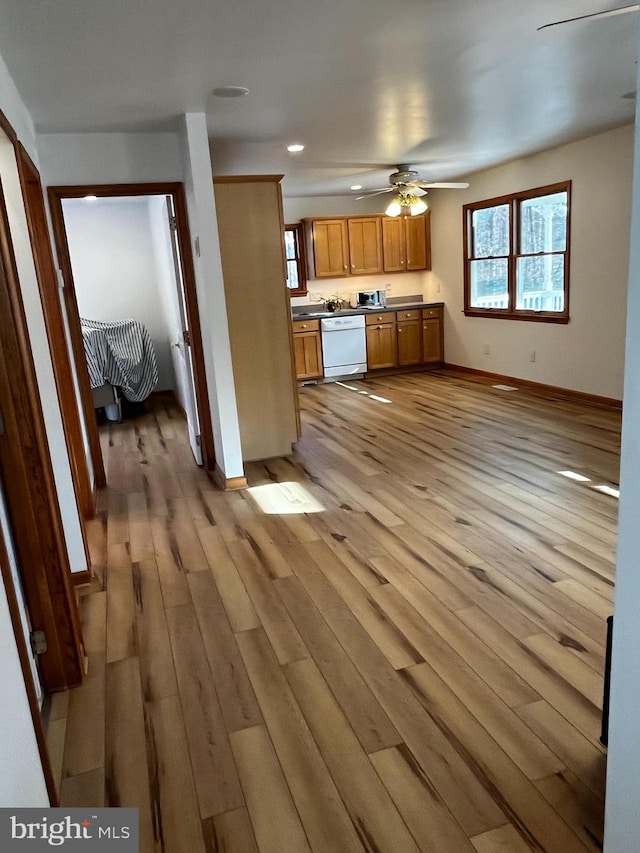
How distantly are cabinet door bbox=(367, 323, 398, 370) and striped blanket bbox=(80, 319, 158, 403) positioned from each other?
280 cm

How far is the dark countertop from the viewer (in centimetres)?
774

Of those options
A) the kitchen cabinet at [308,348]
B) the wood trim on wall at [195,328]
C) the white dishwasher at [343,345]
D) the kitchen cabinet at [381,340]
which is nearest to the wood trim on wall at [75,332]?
the wood trim on wall at [195,328]

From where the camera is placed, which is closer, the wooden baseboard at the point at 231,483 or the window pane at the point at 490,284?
the wooden baseboard at the point at 231,483

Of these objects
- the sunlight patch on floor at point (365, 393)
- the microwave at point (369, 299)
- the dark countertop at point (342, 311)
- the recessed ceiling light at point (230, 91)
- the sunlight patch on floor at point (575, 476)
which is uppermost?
the recessed ceiling light at point (230, 91)

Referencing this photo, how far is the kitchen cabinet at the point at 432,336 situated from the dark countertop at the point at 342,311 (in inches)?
4.2

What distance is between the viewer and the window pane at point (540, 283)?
6.24 metres

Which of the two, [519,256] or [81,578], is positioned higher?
[519,256]

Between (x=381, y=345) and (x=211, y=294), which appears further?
(x=381, y=345)

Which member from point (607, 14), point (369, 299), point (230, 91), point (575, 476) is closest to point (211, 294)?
point (230, 91)

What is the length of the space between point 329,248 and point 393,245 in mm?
915

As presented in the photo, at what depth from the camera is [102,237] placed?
295 inches

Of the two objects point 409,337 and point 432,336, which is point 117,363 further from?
point 432,336

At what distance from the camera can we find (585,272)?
228 inches

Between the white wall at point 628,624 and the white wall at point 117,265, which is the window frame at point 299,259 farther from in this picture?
the white wall at point 628,624
